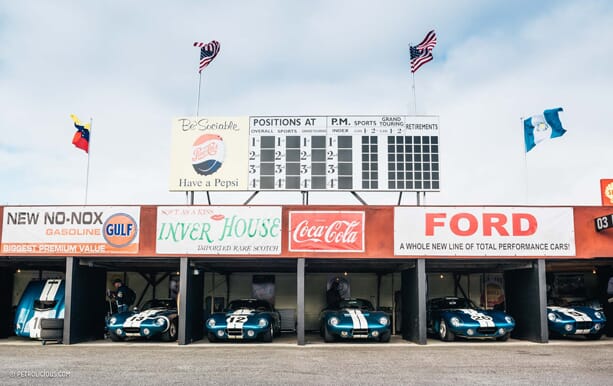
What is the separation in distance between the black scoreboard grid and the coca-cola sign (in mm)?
1755

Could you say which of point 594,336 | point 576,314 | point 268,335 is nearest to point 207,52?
point 268,335

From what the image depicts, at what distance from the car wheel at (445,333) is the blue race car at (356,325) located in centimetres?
154

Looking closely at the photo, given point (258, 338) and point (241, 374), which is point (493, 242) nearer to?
point (258, 338)

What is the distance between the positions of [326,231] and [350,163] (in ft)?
8.75

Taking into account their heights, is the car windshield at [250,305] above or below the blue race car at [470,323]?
above

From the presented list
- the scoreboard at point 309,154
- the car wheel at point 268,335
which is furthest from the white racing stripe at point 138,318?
the scoreboard at point 309,154

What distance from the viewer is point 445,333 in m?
15.1

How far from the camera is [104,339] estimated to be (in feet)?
52.3

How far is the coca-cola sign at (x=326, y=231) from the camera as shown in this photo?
587 inches

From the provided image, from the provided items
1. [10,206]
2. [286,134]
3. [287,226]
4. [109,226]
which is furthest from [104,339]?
[286,134]

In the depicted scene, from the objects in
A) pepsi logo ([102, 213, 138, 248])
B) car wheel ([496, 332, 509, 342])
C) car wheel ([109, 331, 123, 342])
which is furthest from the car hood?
car wheel ([109, 331, 123, 342])

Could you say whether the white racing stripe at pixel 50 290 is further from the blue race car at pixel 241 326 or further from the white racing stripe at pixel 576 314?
the white racing stripe at pixel 576 314

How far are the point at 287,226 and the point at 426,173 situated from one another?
450 centimetres

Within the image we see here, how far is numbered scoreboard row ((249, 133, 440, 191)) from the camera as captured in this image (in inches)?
658
